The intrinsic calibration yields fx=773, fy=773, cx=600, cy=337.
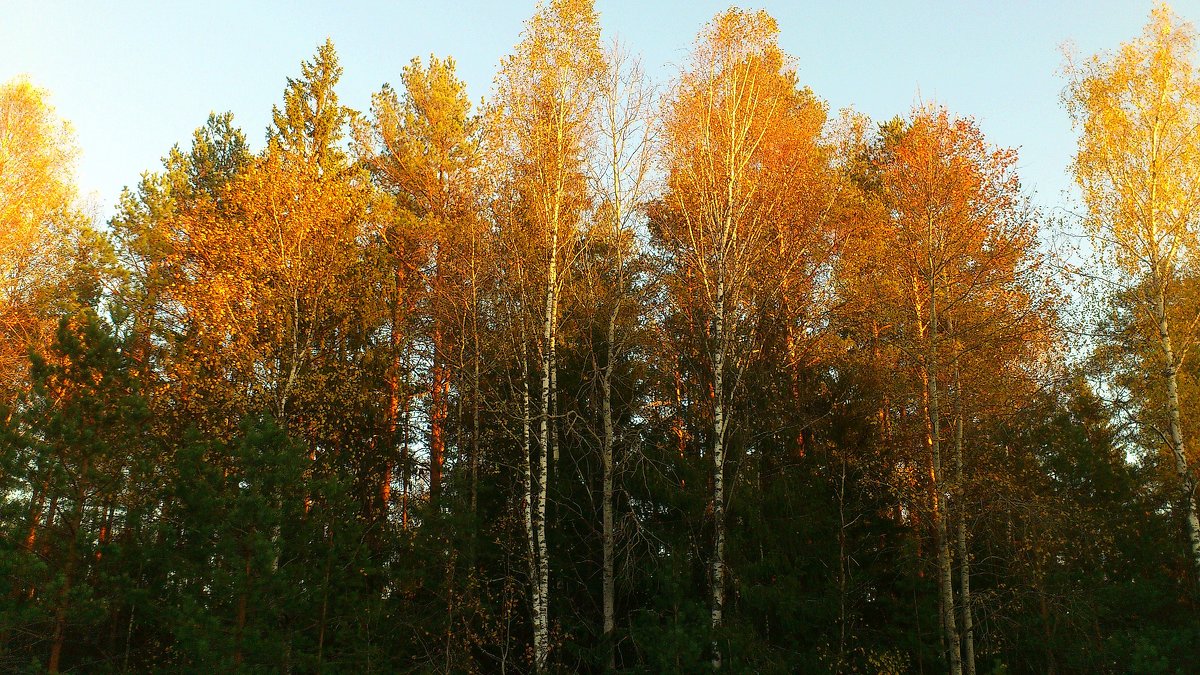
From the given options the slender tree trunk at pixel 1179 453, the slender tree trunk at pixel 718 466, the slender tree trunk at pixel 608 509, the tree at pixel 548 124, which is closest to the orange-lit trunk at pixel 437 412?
the tree at pixel 548 124

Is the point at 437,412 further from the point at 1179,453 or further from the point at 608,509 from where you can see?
the point at 1179,453

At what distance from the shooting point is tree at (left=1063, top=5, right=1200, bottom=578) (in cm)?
1348

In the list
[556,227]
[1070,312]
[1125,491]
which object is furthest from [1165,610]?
[556,227]

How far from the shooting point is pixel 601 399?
14.9 metres

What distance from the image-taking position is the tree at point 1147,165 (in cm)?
1348

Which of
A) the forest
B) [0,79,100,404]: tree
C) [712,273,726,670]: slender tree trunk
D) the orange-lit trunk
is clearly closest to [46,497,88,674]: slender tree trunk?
the forest

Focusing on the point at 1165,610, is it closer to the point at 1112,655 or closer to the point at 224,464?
the point at 1112,655

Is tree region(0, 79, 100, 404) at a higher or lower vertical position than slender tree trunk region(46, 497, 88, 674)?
higher

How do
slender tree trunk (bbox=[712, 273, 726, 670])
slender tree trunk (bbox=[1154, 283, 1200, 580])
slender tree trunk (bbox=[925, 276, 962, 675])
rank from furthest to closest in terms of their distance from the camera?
slender tree trunk (bbox=[925, 276, 962, 675])
slender tree trunk (bbox=[1154, 283, 1200, 580])
slender tree trunk (bbox=[712, 273, 726, 670])

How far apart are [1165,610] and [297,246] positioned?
20904 millimetres

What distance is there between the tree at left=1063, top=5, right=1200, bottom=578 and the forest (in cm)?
6

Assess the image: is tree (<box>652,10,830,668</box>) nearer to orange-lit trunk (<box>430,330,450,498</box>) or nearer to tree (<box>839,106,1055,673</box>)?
tree (<box>839,106,1055,673</box>)

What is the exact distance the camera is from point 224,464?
12297mm

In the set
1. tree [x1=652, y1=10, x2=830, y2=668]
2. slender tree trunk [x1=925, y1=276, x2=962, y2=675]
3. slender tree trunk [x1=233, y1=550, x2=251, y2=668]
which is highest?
tree [x1=652, y1=10, x2=830, y2=668]
